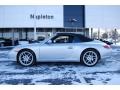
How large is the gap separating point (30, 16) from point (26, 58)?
23.8m

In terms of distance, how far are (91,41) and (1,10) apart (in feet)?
82.8

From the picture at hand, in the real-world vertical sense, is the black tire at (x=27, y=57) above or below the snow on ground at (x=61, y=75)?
above

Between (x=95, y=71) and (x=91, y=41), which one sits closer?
(x=95, y=71)

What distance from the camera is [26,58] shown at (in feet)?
29.3

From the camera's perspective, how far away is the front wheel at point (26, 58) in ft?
29.2

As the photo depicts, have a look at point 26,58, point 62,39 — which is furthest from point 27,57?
point 62,39

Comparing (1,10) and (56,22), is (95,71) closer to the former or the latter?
(56,22)

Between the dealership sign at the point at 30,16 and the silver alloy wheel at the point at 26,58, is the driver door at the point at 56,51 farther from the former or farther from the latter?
the dealership sign at the point at 30,16

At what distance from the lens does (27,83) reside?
6.39 meters

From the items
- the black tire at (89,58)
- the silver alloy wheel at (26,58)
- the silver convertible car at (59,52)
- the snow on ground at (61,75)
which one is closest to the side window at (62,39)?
the silver convertible car at (59,52)

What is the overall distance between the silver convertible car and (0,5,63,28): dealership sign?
23.1 meters

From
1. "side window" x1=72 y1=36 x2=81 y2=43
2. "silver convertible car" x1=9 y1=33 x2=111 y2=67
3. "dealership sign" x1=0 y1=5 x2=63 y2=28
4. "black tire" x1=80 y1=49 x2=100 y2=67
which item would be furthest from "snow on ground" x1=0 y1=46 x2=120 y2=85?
"dealership sign" x1=0 y1=5 x2=63 y2=28
